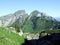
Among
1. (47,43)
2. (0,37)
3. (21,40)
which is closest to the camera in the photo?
(0,37)

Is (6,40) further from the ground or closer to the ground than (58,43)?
further from the ground

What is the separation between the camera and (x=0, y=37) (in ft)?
97.2

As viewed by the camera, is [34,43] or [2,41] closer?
[2,41]

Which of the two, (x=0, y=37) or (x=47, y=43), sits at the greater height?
(x=0, y=37)

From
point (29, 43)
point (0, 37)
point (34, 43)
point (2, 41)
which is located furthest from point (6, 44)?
point (34, 43)

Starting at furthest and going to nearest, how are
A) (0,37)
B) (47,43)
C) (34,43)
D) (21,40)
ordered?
(34,43)
(47,43)
(21,40)
(0,37)

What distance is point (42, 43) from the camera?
36531 mm

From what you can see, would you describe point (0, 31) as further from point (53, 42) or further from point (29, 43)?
point (53, 42)

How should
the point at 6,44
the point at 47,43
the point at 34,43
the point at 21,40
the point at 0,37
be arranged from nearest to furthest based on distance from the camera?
the point at 6,44
the point at 0,37
the point at 21,40
the point at 47,43
the point at 34,43

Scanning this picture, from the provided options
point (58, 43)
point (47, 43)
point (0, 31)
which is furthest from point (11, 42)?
point (58, 43)

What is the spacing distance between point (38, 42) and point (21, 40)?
25.4ft

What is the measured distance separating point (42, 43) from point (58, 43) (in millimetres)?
3499

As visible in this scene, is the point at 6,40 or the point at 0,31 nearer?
the point at 6,40

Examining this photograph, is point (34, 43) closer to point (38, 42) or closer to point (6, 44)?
point (38, 42)
